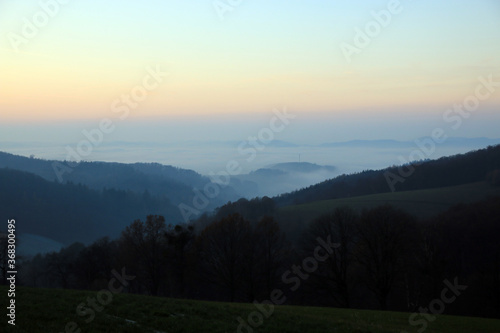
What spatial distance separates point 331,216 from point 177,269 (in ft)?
60.4

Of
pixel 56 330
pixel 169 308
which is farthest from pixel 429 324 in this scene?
pixel 56 330

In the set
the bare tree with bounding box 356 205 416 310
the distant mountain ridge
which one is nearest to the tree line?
the bare tree with bounding box 356 205 416 310

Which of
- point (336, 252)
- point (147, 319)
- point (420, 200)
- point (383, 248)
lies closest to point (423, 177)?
point (420, 200)

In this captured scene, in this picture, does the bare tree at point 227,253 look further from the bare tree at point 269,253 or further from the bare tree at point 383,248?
the bare tree at point 383,248

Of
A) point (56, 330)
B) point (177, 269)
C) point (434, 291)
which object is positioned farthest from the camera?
point (177, 269)

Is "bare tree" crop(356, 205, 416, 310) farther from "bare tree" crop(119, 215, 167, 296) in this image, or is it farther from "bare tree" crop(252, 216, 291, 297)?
"bare tree" crop(119, 215, 167, 296)

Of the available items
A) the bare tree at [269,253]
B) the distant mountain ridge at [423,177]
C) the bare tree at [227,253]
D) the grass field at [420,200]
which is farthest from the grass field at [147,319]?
the distant mountain ridge at [423,177]

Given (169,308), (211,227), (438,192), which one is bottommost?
(169,308)

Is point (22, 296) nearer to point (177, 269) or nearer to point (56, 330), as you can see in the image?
point (56, 330)

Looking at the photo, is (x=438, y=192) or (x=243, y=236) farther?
(x=438, y=192)

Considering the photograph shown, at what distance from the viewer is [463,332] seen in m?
20.1

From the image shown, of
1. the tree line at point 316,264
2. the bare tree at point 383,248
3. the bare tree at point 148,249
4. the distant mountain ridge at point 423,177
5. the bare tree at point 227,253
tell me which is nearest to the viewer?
the bare tree at point 383,248

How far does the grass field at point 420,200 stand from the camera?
88688mm

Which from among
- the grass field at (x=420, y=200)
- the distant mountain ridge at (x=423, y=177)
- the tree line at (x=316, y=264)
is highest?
the distant mountain ridge at (x=423, y=177)
